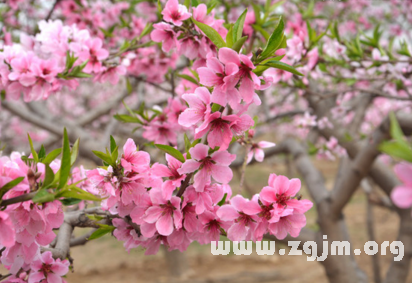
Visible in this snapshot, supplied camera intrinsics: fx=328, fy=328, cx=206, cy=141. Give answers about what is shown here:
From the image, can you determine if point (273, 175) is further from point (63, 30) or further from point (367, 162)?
point (367, 162)

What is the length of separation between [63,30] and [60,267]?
107 centimetres

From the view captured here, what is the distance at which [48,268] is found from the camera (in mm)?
999

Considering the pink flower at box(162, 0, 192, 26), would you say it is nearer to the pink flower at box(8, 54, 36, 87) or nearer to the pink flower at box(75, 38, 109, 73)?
the pink flower at box(75, 38, 109, 73)

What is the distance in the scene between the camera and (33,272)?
972 millimetres

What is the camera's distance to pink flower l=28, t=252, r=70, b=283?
0.97 metres

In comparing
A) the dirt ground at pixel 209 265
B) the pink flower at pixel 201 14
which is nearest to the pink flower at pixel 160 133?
the pink flower at pixel 201 14

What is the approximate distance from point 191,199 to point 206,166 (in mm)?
113

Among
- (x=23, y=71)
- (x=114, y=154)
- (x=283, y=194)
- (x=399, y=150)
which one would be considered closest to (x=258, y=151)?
(x=283, y=194)

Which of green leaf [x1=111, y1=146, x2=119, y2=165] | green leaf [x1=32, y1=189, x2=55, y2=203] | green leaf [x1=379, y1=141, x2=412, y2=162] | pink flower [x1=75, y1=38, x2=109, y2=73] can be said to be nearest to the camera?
green leaf [x1=379, y1=141, x2=412, y2=162]

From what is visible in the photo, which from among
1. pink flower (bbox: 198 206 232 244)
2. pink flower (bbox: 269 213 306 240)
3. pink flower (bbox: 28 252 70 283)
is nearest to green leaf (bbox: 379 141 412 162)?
pink flower (bbox: 269 213 306 240)

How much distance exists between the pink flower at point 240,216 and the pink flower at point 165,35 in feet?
2.08

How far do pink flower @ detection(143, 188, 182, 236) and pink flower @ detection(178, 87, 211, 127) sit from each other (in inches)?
8.4

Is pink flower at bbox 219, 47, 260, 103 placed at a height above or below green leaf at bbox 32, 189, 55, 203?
above

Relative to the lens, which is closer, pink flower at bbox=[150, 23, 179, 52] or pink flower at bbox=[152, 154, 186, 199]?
→ pink flower at bbox=[152, 154, 186, 199]
